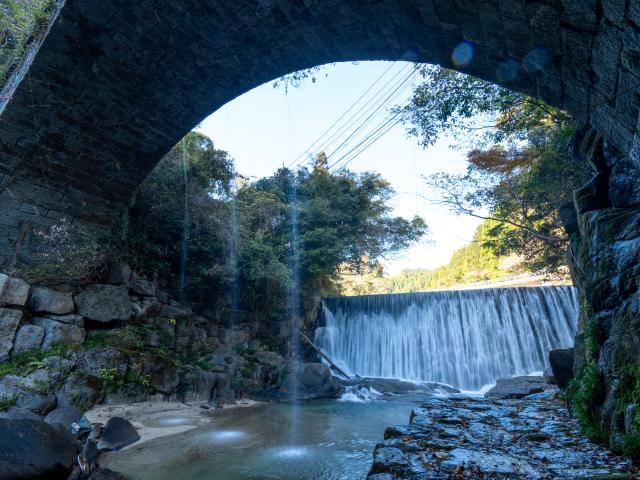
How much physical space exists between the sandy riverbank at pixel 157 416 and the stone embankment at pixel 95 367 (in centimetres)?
16

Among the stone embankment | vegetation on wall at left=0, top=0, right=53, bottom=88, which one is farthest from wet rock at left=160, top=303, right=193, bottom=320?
vegetation on wall at left=0, top=0, right=53, bottom=88

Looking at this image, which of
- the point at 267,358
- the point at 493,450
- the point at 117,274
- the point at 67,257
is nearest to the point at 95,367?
the point at 117,274

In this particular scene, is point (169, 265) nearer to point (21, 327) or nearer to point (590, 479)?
point (21, 327)

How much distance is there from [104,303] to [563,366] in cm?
728

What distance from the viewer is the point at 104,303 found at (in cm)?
630

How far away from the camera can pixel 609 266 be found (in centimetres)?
257

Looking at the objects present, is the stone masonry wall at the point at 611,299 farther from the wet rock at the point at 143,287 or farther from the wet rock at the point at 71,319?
the wet rock at the point at 143,287

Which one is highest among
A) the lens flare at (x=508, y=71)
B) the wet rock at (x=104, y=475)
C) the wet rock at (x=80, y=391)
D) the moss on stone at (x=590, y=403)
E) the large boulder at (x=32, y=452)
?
the lens flare at (x=508, y=71)

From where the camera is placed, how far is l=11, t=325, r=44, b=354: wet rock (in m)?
5.11

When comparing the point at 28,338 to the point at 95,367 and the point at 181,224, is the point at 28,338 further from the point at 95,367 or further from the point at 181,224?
the point at 181,224

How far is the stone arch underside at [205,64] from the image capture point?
2.01 meters

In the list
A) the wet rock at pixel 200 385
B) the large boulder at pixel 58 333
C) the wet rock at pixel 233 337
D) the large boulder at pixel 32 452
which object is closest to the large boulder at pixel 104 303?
the large boulder at pixel 58 333

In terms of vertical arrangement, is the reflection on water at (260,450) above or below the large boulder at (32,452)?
below

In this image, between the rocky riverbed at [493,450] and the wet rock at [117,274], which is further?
the wet rock at [117,274]
